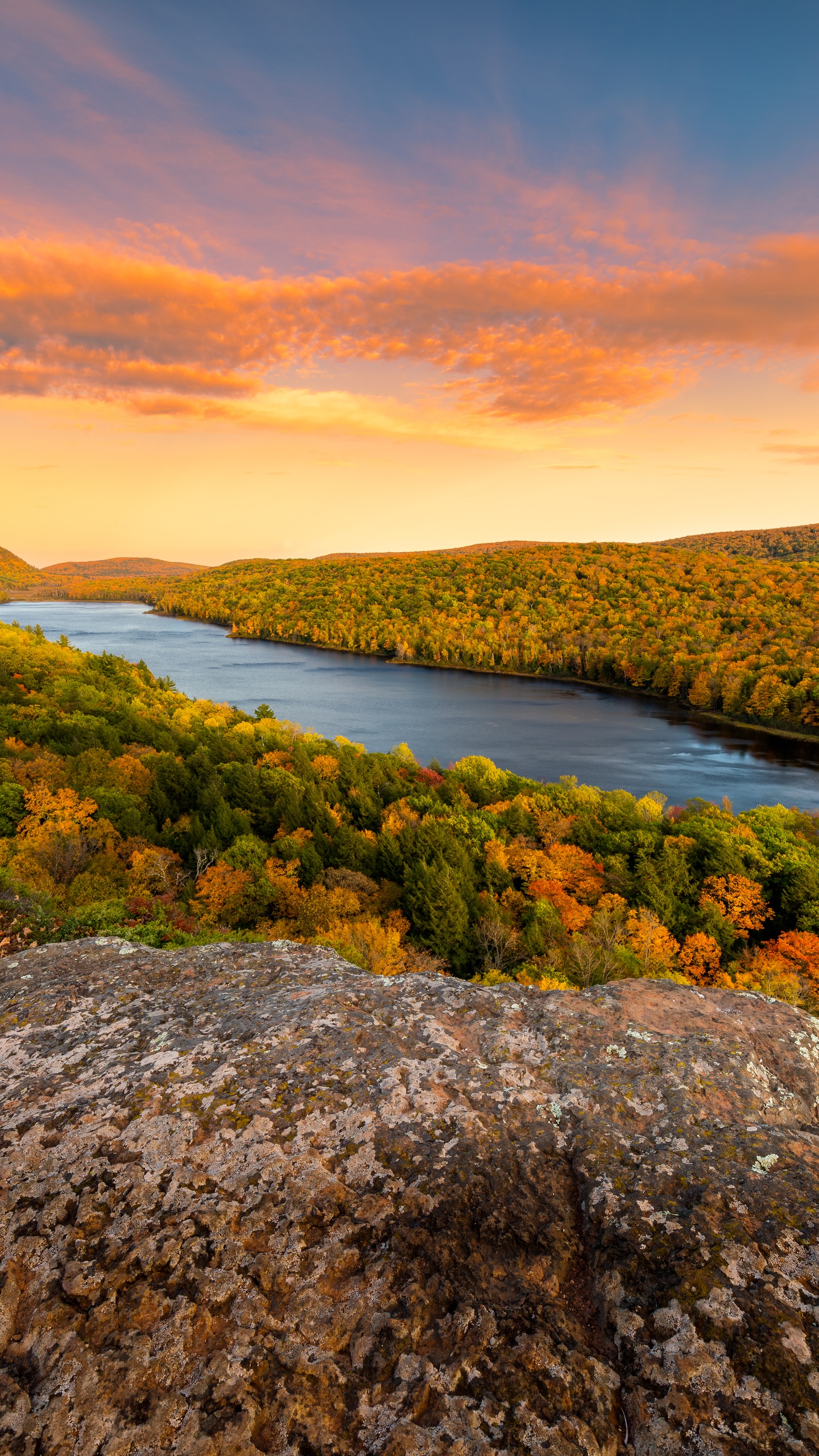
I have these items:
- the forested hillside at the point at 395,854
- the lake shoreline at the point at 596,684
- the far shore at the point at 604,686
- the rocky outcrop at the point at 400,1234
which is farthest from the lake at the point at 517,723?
the rocky outcrop at the point at 400,1234

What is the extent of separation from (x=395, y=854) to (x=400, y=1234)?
34783mm

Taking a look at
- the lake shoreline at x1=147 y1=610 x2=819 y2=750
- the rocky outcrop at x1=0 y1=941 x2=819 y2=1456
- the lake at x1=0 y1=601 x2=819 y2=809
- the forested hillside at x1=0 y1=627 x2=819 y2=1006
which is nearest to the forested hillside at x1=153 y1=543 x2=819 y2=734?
the lake shoreline at x1=147 y1=610 x2=819 y2=750

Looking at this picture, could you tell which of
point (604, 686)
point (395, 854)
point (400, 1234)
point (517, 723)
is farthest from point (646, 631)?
point (400, 1234)

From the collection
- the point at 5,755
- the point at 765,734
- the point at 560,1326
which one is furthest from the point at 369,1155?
the point at 765,734

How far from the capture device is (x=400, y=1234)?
3.32 meters

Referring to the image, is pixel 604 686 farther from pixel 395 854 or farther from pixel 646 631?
pixel 395 854

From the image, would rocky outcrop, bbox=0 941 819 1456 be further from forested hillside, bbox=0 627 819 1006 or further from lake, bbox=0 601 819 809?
lake, bbox=0 601 819 809

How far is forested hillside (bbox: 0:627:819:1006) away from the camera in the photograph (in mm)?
29703

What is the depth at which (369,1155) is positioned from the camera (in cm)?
375

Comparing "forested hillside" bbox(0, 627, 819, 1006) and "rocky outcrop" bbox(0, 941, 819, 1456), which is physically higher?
"rocky outcrop" bbox(0, 941, 819, 1456)

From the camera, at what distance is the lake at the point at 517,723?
73.7m

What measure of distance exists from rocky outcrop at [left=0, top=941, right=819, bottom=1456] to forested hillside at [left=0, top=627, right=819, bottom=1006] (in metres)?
14.9

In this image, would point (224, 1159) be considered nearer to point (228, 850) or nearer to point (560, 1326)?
point (560, 1326)

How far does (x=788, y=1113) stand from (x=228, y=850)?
32.8m
